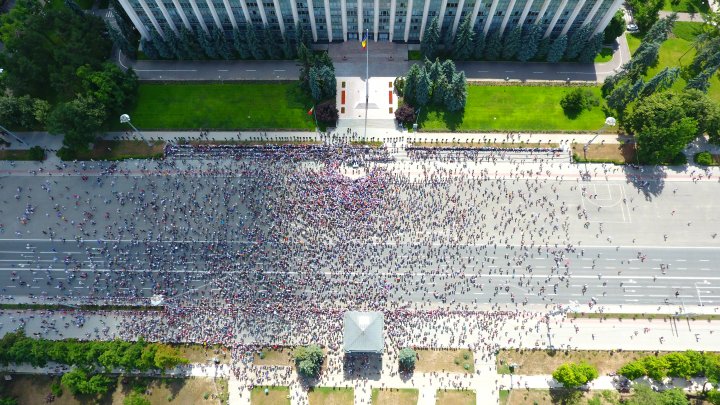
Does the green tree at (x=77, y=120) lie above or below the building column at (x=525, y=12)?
below

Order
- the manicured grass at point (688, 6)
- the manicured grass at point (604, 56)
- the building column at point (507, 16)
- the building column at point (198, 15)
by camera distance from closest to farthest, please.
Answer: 1. the building column at point (507, 16)
2. the building column at point (198, 15)
3. the manicured grass at point (604, 56)
4. the manicured grass at point (688, 6)

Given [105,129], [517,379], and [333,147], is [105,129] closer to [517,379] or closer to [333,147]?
[333,147]

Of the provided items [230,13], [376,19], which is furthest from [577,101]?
[230,13]

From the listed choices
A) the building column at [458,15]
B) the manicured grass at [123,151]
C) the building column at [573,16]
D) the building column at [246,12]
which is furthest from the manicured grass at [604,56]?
the manicured grass at [123,151]

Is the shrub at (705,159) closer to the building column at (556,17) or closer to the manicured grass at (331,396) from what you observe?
the building column at (556,17)

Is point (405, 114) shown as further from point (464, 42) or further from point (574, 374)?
point (574, 374)

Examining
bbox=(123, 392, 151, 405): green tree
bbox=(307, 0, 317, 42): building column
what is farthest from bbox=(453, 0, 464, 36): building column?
bbox=(123, 392, 151, 405): green tree
